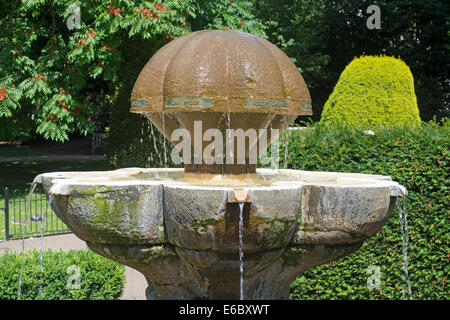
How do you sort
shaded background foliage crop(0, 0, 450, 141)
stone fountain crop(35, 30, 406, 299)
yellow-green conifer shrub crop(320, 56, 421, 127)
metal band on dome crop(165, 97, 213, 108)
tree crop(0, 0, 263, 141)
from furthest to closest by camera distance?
shaded background foliage crop(0, 0, 450, 141) → tree crop(0, 0, 263, 141) → yellow-green conifer shrub crop(320, 56, 421, 127) → metal band on dome crop(165, 97, 213, 108) → stone fountain crop(35, 30, 406, 299)

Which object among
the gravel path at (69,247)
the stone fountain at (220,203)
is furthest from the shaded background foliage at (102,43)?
the stone fountain at (220,203)

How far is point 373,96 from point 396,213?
417 centimetres

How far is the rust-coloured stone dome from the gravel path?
10.5 ft

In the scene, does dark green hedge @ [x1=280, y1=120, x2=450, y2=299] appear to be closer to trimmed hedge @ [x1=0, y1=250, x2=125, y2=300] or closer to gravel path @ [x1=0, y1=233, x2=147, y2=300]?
gravel path @ [x1=0, y1=233, x2=147, y2=300]

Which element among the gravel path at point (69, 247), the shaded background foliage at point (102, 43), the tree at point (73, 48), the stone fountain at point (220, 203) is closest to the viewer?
the stone fountain at point (220, 203)

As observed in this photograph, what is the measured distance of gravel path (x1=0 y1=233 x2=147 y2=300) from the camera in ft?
24.1

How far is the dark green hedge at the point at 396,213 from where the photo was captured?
6.15 metres

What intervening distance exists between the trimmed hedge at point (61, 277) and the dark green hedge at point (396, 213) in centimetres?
254

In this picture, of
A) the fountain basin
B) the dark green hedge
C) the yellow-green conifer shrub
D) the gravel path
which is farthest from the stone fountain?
the yellow-green conifer shrub

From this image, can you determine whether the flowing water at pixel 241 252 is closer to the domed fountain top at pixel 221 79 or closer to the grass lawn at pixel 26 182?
the domed fountain top at pixel 221 79

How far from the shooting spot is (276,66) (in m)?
4.69

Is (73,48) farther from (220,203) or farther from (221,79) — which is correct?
(220,203)

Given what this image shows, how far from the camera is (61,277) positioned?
20.9 ft

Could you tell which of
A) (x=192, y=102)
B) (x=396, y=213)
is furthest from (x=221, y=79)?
(x=396, y=213)
